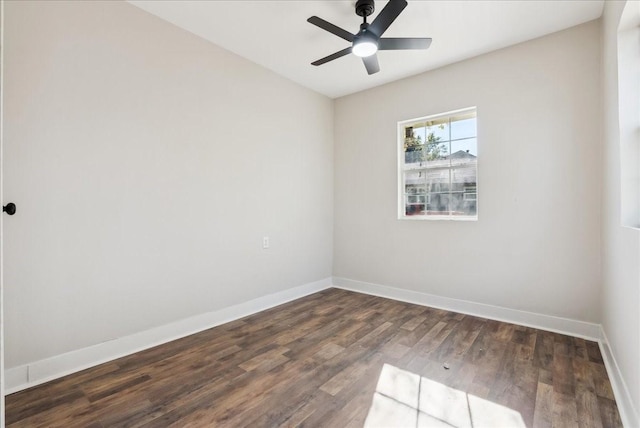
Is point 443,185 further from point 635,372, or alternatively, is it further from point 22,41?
point 22,41

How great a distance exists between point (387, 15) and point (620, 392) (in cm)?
A: 274

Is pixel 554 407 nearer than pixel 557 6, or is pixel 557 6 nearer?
pixel 554 407

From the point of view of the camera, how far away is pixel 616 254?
201 centimetres

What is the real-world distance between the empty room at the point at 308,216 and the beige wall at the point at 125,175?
15 mm

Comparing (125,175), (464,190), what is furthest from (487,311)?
(125,175)

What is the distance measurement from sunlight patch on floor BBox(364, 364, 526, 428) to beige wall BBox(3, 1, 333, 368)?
184cm

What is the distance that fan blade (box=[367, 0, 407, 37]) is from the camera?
1.99m

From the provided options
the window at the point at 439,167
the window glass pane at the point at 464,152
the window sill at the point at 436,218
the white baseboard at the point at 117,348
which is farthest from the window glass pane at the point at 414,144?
the white baseboard at the point at 117,348

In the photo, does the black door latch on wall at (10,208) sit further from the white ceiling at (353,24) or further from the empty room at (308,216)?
the white ceiling at (353,24)

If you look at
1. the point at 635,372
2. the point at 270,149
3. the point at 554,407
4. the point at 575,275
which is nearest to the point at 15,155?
the point at 270,149

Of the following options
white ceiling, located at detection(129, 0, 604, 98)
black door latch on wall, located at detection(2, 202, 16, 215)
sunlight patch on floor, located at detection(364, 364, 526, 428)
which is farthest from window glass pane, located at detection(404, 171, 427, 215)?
black door latch on wall, located at detection(2, 202, 16, 215)

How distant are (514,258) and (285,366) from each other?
2.38 metres

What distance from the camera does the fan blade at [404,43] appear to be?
2348mm

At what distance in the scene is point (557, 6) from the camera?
2.43 meters
